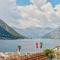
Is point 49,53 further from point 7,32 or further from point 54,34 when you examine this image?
Result: point 7,32

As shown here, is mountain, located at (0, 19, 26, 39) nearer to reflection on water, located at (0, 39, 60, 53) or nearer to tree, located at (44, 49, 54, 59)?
reflection on water, located at (0, 39, 60, 53)

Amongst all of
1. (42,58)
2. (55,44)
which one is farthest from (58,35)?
(42,58)

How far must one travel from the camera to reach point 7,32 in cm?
946

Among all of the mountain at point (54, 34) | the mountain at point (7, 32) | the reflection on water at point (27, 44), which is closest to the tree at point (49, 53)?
the reflection on water at point (27, 44)

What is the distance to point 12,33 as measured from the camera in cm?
944

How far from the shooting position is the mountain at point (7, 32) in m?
9.37

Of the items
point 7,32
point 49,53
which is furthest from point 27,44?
point 49,53

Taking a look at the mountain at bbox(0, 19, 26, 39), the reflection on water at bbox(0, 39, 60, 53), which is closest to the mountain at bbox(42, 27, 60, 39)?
the reflection on water at bbox(0, 39, 60, 53)

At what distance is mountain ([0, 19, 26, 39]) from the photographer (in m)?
9.37

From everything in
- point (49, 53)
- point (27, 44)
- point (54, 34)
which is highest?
point (54, 34)

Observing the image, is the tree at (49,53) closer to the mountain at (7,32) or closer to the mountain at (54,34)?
the mountain at (54,34)

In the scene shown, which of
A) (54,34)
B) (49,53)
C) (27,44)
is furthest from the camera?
(27,44)

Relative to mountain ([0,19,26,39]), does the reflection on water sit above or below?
below

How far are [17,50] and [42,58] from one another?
0.87 metres
